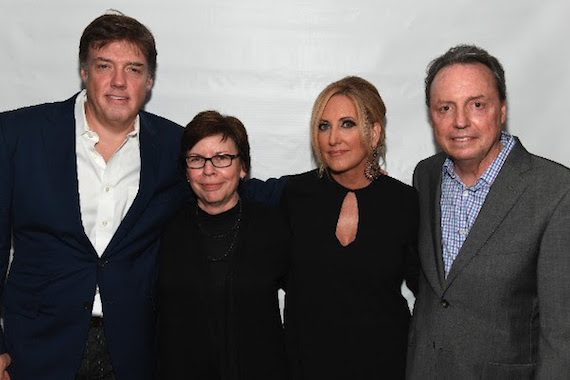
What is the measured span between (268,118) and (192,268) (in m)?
0.88

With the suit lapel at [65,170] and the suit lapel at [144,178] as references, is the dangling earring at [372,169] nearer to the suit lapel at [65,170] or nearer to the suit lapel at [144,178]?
the suit lapel at [144,178]

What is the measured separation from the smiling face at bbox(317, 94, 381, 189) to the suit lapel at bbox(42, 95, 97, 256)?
82cm

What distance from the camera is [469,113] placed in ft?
6.01

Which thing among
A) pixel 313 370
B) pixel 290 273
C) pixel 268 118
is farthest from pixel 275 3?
pixel 313 370

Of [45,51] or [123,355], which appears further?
[45,51]

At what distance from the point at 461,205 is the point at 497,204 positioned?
0.15 m

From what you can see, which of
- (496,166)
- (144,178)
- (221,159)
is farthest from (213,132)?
(496,166)

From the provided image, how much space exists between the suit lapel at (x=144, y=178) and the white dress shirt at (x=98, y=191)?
4 centimetres

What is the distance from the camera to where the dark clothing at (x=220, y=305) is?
2.01 m

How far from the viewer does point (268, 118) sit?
268cm

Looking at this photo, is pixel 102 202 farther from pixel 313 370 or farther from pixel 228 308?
pixel 313 370

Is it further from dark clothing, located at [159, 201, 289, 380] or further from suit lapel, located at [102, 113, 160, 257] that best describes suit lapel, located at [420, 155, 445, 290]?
suit lapel, located at [102, 113, 160, 257]

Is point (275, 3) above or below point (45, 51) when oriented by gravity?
above

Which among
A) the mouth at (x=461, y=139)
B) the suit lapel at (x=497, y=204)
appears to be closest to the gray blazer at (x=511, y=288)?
the suit lapel at (x=497, y=204)
